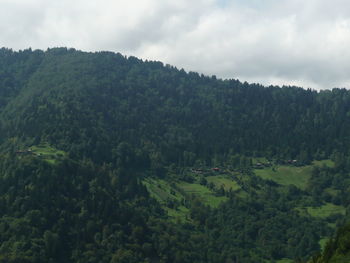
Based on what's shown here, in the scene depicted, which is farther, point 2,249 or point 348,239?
point 2,249

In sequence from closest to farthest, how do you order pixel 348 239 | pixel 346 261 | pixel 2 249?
pixel 346 261 < pixel 348 239 < pixel 2 249

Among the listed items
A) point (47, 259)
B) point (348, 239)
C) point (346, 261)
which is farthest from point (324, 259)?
point (47, 259)

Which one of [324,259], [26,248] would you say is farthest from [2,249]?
[324,259]

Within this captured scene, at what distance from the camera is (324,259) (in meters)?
115

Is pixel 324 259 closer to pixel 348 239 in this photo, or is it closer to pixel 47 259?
pixel 348 239

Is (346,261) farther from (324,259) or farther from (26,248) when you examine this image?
(26,248)

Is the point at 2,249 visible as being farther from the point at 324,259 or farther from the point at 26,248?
the point at 324,259

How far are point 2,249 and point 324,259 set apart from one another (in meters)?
121

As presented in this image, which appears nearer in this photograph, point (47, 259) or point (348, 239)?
point (348, 239)

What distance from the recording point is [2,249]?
19525cm

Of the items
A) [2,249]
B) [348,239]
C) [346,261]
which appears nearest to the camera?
[346,261]

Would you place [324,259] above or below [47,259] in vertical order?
above

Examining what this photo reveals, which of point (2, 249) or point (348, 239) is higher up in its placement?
point (348, 239)

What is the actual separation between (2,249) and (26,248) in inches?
319
